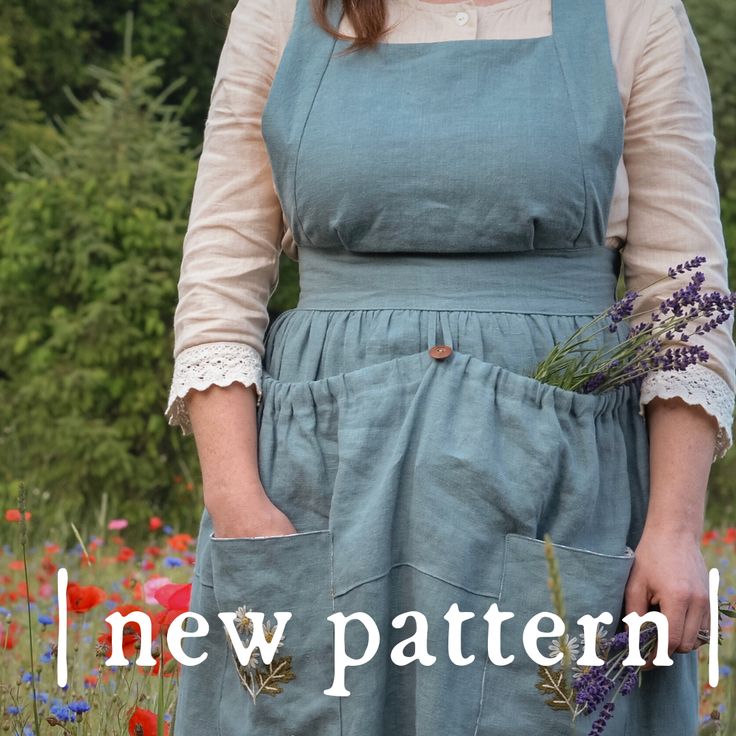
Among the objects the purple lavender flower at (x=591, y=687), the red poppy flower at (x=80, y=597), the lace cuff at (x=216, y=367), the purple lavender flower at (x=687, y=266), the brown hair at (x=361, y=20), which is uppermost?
the brown hair at (x=361, y=20)

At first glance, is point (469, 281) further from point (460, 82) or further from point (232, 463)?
point (232, 463)

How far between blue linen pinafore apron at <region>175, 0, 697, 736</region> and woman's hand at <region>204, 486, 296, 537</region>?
0.03 metres

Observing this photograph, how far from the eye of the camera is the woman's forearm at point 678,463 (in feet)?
5.24

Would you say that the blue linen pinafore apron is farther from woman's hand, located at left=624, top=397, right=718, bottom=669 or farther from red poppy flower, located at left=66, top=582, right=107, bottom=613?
red poppy flower, located at left=66, top=582, right=107, bottom=613

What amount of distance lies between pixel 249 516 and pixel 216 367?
0.75 feet

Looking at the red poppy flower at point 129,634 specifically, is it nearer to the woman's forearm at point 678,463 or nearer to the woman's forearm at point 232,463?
the woman's forearm at point 232,463

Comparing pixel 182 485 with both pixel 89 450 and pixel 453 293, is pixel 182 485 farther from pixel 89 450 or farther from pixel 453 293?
pixel 453 293

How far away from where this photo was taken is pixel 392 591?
1.54m

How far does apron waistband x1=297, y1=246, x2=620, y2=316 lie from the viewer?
1639mm

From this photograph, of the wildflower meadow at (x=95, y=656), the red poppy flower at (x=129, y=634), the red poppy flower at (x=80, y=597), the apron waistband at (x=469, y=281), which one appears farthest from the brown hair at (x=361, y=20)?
the red poppy flower at (x=80, y=597)

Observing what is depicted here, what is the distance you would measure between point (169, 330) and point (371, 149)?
4412 millimetres

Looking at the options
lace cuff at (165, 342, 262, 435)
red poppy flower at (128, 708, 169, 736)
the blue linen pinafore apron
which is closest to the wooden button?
the blue linen pinafore apron

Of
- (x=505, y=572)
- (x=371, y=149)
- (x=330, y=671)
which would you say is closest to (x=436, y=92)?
(x=371, y=149)

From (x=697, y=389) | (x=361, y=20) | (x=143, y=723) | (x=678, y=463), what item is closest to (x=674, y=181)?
(x=697, y=389)
